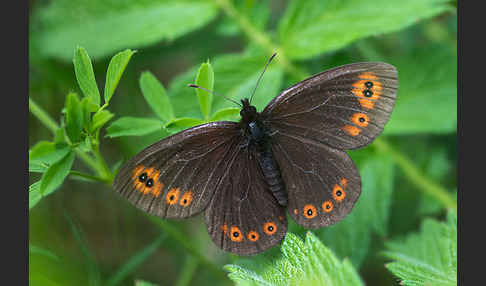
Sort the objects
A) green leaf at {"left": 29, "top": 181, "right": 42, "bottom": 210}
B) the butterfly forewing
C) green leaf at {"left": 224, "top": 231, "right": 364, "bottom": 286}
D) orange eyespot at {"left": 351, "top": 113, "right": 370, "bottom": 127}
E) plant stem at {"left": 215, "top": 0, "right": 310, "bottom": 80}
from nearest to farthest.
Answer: green leaf at {"left": 224, "top": 231, "right": 364, "bottom": 286}
green leaf at {"left": 29, "top": 181, "right": 42, "bottom": 210}
the butterfly forewing
orange eyespot at {"left": 351, "top": 113, "right": 370, "bottom": 127}
plant stem at {"left": 215, "top": 0, "right": 310, "bottom": 80}

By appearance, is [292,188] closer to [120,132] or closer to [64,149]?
[120,132]

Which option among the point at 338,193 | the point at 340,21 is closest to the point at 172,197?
the point at 338,193

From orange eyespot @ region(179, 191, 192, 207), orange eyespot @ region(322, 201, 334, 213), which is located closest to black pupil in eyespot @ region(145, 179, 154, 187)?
orange eyespot @ region(179, 191, 192, 207)

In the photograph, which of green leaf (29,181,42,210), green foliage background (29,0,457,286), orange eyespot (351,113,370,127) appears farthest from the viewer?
green foliage background (29,0,457,286)

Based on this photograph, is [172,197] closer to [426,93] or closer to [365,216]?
[365,216]

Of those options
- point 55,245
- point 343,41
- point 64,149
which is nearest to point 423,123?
point 343,41

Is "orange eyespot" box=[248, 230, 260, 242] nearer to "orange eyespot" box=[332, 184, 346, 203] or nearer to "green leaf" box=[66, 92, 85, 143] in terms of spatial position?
"orange eyespot" box=[332, 184, 346, 203]

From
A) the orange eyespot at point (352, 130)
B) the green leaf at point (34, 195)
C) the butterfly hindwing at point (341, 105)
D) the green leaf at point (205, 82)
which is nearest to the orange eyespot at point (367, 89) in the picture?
the butterfly hindwing at point (341, 105)
